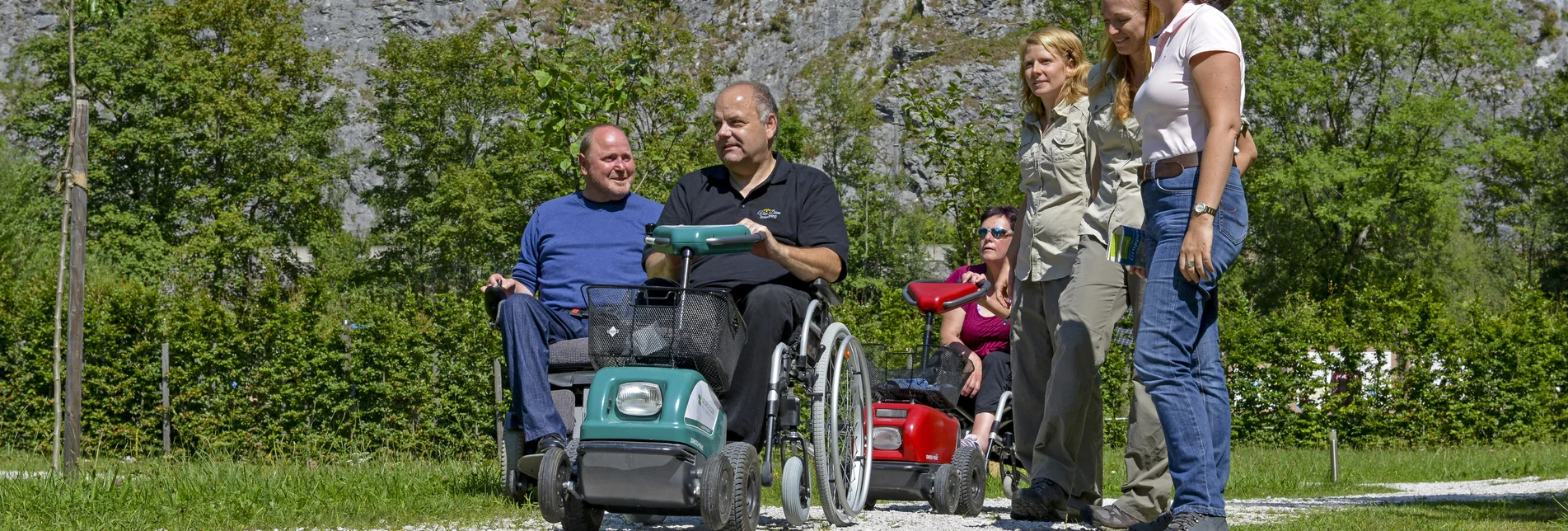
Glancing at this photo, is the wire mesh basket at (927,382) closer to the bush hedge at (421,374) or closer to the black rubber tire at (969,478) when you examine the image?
the black rubber tire at (969,478)

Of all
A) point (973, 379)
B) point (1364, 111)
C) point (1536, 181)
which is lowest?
point (973, 379)

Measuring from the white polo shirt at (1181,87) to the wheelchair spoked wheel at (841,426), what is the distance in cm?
128

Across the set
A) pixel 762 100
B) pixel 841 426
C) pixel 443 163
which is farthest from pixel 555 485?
pixel 443 163

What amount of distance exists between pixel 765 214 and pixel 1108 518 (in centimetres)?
155

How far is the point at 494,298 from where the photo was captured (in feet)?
19.1

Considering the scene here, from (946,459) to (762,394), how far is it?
1921 mm

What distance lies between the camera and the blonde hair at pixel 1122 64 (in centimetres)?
411

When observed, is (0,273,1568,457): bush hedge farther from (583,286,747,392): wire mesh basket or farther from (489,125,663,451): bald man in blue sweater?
(583,286,747,392): wire mesh basket

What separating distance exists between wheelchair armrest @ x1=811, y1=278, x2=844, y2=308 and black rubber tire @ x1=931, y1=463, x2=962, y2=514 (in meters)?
1.32

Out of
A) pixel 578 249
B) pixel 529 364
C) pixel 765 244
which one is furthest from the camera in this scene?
pixel 578 249

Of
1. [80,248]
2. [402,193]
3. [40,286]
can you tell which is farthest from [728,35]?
[80,248]

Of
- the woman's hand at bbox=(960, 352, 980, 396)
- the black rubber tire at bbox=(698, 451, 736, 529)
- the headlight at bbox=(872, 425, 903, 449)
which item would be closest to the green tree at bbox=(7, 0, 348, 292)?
the woman's hand at bbox=(960, 352, 980, 396)

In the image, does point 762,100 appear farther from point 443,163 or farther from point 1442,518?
point 443,163

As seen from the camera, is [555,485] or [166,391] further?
[166,391]
